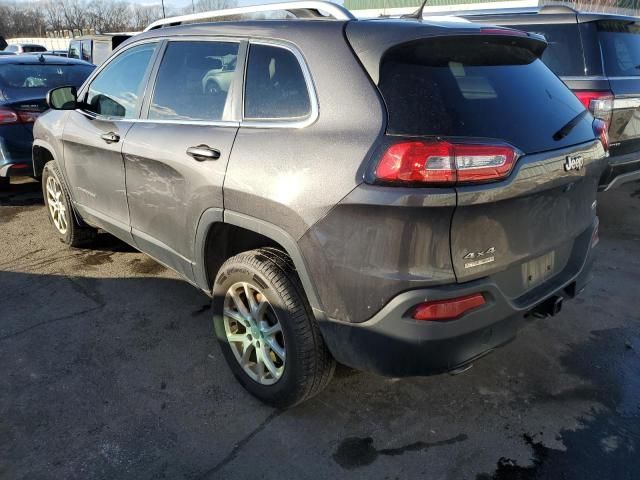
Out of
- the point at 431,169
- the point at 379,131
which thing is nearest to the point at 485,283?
the point at 431,169

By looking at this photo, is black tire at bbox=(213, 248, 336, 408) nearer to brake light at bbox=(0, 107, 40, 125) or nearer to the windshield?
brake light at bbox=(0, 107, 40, 125)

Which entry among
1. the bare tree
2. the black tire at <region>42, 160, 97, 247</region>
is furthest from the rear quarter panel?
the bare tree

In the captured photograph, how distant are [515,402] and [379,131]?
1669mm

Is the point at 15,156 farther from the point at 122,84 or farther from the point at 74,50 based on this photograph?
the point at 74,50

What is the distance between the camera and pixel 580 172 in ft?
8.32

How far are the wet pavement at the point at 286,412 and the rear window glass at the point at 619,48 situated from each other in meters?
2.40

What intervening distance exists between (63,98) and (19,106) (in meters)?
2.08

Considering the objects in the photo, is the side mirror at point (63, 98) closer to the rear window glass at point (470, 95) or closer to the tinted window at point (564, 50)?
the rear window glass at point (470, 95)

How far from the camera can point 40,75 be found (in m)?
6.77

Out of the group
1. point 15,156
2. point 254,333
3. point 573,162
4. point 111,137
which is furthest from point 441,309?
point 15,156

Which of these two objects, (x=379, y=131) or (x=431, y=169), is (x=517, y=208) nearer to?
(x=431, y=169)

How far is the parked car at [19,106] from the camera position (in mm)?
5957

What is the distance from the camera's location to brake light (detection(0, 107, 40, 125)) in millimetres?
5930

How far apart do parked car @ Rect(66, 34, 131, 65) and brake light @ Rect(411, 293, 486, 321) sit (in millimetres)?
14096
